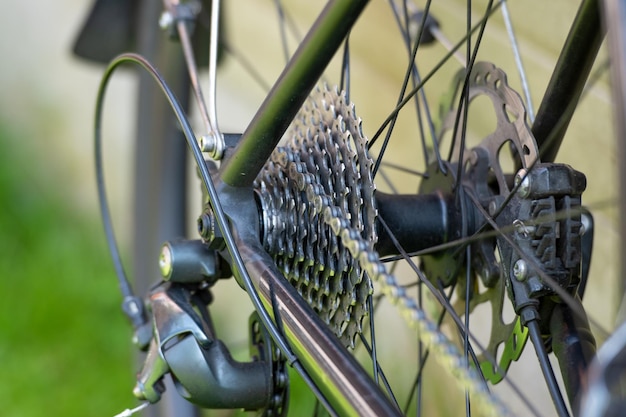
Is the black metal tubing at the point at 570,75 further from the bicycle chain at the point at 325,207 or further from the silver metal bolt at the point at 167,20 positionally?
the silver metal bolt at the point at 167,20

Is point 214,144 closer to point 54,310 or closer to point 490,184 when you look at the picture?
point 490,184

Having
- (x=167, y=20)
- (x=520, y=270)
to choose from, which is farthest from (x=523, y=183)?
(x=167, y=20)

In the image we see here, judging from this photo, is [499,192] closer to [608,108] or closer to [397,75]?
[608,108]

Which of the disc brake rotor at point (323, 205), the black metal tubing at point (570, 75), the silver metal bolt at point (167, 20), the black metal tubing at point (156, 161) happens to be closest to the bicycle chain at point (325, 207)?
the disc brake rotor at point (323, 205)

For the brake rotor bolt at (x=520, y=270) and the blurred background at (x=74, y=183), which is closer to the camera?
the brake rotor bolt at (x=520, y=270)

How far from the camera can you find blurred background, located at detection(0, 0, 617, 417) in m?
0.97

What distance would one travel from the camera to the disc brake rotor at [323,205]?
1.85 ft

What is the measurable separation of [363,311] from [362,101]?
0.93 metres

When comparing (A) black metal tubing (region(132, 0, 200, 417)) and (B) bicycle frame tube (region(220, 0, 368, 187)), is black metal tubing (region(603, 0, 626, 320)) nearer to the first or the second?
(B) bicycle frame tube (region(220, 0, 368, 187))

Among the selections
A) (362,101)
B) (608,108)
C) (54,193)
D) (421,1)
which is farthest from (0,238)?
(608,108)

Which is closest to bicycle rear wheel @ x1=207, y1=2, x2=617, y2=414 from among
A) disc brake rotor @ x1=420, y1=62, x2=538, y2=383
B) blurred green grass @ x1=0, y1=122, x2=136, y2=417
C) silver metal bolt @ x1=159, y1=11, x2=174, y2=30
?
disc brake rotor @ x1=420, y1=62, x2=538, y2=383

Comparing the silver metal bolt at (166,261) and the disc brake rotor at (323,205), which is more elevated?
the disc brake rotor at (323,205)

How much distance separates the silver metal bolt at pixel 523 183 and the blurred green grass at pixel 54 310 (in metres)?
0.83

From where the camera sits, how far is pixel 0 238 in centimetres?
148
